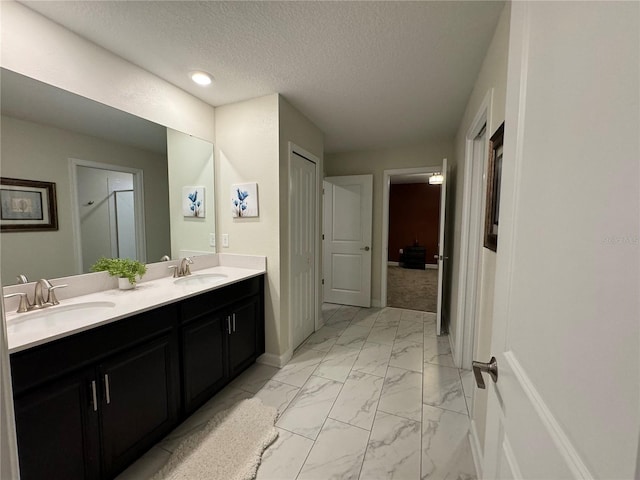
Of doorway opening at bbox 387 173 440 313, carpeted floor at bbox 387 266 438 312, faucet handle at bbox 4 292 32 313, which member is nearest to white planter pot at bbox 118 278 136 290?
faucet handle at bbox 4 292 32 313

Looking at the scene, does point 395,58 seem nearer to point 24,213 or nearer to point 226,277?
point 226,277

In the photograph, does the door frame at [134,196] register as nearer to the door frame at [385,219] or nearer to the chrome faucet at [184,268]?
the chrome faucet at [184,268]

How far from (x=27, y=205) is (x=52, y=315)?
0.60 m

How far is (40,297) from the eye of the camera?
1381mm

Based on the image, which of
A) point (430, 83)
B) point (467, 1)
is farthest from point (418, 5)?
point (430, 83)

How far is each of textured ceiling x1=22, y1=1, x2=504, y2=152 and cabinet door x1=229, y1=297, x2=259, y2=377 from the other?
1.75 m

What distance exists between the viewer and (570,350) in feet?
1.38

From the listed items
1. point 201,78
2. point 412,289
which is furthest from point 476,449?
point 412,289

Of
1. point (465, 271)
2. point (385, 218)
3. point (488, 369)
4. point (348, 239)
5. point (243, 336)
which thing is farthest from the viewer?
point (348, 239)

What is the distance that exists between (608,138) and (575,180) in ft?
0.28

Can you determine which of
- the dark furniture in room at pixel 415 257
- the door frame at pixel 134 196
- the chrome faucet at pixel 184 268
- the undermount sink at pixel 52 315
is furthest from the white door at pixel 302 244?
the dark furniture in room at pixel 415 257

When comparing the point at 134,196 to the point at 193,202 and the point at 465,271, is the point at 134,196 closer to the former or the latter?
the point at 193,202

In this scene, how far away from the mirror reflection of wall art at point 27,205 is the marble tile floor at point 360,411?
1410 mm

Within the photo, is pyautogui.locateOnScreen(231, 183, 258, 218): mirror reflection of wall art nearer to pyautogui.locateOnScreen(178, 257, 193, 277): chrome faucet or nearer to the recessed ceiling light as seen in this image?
pyautogui.locateOnScreen(178, 257, 193, 277): chrome faucet
